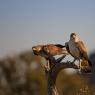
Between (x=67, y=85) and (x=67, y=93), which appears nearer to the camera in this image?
(x=67, y=93)

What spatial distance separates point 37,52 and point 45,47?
21cm

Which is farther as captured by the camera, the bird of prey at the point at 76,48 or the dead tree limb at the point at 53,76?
the bird of prey at the point at 76,48

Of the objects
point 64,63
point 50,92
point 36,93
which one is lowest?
point 36,93

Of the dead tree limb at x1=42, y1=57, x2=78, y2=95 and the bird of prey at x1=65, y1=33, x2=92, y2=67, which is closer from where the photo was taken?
the dead tree limb at x1=42, y1=57, x2=78, y2=95

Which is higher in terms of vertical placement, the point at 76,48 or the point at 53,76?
the point at 76,48

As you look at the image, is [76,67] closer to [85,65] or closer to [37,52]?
[85,65]

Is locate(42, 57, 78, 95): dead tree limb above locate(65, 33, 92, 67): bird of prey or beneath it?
beneath

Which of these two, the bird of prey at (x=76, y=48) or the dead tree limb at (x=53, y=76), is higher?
the bird of prey at (x=76, y=48)

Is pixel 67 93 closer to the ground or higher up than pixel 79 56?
closer to the ground

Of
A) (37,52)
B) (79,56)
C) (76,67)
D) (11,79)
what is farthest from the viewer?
(11,79)

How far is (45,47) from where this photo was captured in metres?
4.38

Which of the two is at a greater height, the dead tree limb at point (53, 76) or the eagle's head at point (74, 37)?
the eagle's head at point (74, 37)

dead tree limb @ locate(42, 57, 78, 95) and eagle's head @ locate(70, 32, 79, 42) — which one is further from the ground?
eagle's head @ locate(70, 32, 79, 42)

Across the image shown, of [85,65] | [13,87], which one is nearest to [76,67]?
[85,65]
